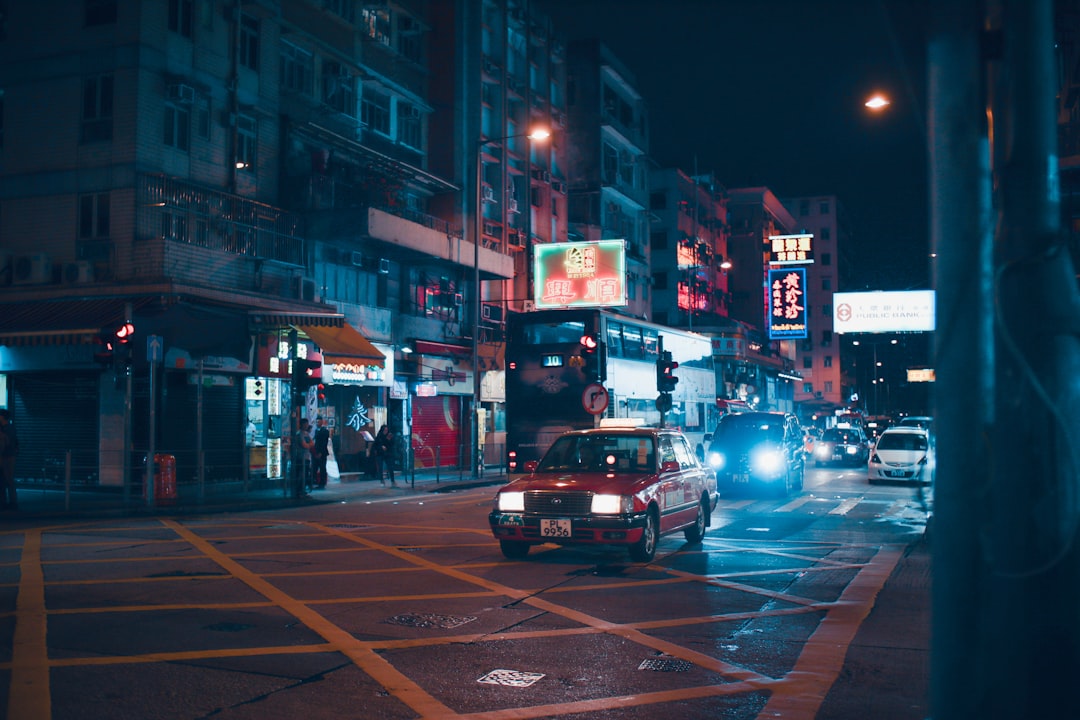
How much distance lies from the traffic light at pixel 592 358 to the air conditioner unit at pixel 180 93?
11.2m

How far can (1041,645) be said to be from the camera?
279 centimetres

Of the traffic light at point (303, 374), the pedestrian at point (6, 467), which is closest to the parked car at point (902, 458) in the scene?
the traffic light at point (303, 374)

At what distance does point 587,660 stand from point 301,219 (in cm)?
2284

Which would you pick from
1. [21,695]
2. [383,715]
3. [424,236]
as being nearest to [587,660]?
[383,715]

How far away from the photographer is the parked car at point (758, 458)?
24.1 m

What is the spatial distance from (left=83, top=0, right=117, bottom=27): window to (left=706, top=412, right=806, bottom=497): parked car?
1799 centimetres

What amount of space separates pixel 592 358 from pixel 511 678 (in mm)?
16690

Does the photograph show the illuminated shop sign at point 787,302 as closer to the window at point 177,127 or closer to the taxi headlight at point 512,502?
the window at point 177,127

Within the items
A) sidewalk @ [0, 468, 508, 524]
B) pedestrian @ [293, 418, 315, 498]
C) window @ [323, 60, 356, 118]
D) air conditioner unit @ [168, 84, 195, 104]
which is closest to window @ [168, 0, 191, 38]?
air conditioner unit @ [168, 84, 195, 104]

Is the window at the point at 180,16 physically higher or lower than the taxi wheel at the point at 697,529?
higher

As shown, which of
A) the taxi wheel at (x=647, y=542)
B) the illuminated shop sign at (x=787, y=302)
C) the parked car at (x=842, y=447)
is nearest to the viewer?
the taxi wheel at (x=647, y=542)

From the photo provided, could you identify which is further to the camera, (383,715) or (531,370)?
Answer: (531,370)

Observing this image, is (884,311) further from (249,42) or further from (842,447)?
(249,42)

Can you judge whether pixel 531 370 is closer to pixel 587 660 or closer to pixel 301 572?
pixel 301 572
